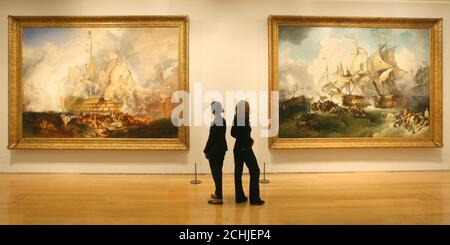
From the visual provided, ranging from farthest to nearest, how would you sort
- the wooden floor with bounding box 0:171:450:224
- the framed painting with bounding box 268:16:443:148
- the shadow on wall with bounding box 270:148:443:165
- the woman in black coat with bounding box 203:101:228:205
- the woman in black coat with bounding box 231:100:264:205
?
A: the shadow on wall with bounding box 270:148:443:165
the framed painting with bounding box 268:16:443:148
the woman in black coat with bounding box 203:101:228:205
the woman in black coat with bounding box 231:100:264:205
the wooden floor with bounding box 0:171:450:224

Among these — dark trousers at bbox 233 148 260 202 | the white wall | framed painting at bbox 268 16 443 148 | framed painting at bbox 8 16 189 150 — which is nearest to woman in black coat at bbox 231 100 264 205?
dark trousers at bbox 233 148 260 202

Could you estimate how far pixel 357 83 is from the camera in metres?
9.23

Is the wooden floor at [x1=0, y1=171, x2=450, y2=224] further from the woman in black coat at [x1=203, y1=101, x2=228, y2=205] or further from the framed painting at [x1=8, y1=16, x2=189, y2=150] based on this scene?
the framed painting at [x1=8, y1=16, x2=189, y2=150]

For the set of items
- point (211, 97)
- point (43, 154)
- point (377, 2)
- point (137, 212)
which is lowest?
point (137, 212)

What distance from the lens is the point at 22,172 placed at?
9.11 meters

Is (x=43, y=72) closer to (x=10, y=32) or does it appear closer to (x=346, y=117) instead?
(x=10, y=32)

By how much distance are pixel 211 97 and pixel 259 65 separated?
1.67 meters

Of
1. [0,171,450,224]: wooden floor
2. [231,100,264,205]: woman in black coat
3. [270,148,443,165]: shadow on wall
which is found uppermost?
[231,100,264,205]: woman in black coat

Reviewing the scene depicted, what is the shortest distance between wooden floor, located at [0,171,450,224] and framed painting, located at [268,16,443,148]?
1174 mm

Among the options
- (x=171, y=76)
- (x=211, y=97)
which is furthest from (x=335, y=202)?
(x=171, y=76)

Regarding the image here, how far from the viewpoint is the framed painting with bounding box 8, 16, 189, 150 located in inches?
355

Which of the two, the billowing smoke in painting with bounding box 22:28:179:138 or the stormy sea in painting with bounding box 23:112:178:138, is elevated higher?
the billowing smoke in painting with bounding box 22:28:179:138

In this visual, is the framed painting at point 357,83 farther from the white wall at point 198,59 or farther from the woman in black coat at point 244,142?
the woman in black coat at point 244,142
